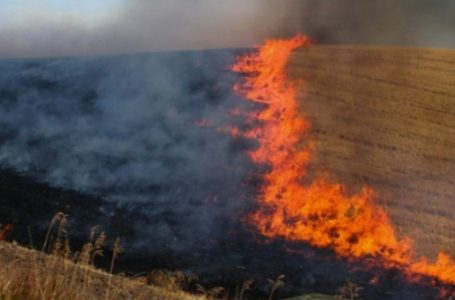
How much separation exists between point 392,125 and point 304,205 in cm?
194

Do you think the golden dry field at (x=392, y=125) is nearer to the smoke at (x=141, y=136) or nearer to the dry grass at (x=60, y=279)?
the smoke at (x=141, y=136)

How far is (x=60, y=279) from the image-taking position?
3.72 metres

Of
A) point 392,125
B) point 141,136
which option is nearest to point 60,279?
point 141,136

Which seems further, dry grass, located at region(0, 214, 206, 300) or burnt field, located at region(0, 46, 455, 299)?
burnt field, located at region(0, 46, 455, 299)

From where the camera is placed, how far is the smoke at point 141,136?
314 inches

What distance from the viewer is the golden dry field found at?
7867 mm

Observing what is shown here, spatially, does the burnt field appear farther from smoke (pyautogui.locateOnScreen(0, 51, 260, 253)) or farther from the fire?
the fire

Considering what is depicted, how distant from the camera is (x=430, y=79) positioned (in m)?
9.02

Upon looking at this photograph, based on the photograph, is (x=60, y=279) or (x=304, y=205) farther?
(x=304, y=205)

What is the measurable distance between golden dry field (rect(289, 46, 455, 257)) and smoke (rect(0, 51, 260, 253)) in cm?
129

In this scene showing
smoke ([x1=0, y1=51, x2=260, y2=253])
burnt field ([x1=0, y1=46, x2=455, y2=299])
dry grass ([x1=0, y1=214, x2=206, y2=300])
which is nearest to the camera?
dry grass ([x1=0, y1=214, x2=206, y2=300])

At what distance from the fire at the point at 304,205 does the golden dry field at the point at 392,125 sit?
0.54 ft

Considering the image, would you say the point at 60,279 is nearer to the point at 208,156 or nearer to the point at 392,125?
the point at 208,156

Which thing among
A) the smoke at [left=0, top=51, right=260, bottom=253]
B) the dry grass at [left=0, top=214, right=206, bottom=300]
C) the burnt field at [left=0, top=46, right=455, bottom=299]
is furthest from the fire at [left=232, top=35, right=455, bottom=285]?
the dry grass at [left=0, top=214, right=206, bottom=300]
